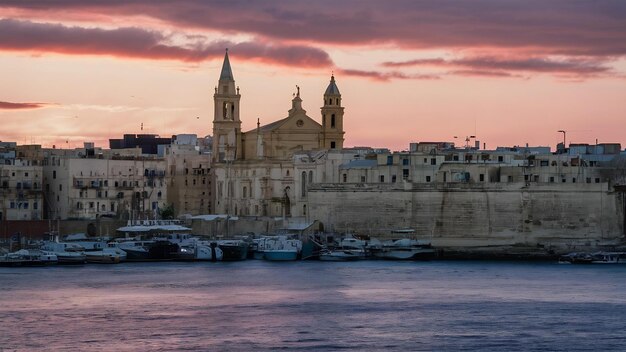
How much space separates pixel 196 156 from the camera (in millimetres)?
104375

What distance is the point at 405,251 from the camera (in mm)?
83188

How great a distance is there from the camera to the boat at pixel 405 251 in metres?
83.0

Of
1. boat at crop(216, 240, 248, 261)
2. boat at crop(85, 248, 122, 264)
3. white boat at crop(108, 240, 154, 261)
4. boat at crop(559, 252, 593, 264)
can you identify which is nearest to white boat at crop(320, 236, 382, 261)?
boat at crop(216, 240, 248, 261)

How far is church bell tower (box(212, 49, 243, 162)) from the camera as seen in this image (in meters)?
102

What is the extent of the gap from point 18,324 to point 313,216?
3620 cm

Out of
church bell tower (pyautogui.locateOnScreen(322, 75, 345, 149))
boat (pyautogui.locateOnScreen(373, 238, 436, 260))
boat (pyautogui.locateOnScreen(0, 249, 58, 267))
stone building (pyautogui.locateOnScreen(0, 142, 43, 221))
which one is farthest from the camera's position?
church bell tower (pyautogui.locateOnScreen(322, 75, 345, 149))

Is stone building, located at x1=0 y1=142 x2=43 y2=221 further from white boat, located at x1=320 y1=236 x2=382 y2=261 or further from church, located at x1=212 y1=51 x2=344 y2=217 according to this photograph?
white boat, located at x1=320 y1=236 x2=382 y2=261

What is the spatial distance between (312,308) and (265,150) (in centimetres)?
4111

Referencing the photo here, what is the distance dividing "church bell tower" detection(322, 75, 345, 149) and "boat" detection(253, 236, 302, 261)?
17038mm

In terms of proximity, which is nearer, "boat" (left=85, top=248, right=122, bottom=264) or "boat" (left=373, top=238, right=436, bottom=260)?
"boat" (left=85, top=248, right=122, bottom=264)

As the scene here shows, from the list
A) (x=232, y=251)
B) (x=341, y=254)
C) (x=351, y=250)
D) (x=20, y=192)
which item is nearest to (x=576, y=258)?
(x=351, y=250)

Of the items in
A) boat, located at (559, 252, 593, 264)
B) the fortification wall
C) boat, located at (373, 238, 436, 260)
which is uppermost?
the fortification wall

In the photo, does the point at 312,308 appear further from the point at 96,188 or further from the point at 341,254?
the point at 96,188

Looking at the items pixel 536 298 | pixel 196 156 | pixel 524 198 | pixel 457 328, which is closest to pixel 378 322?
pixel 457 328
